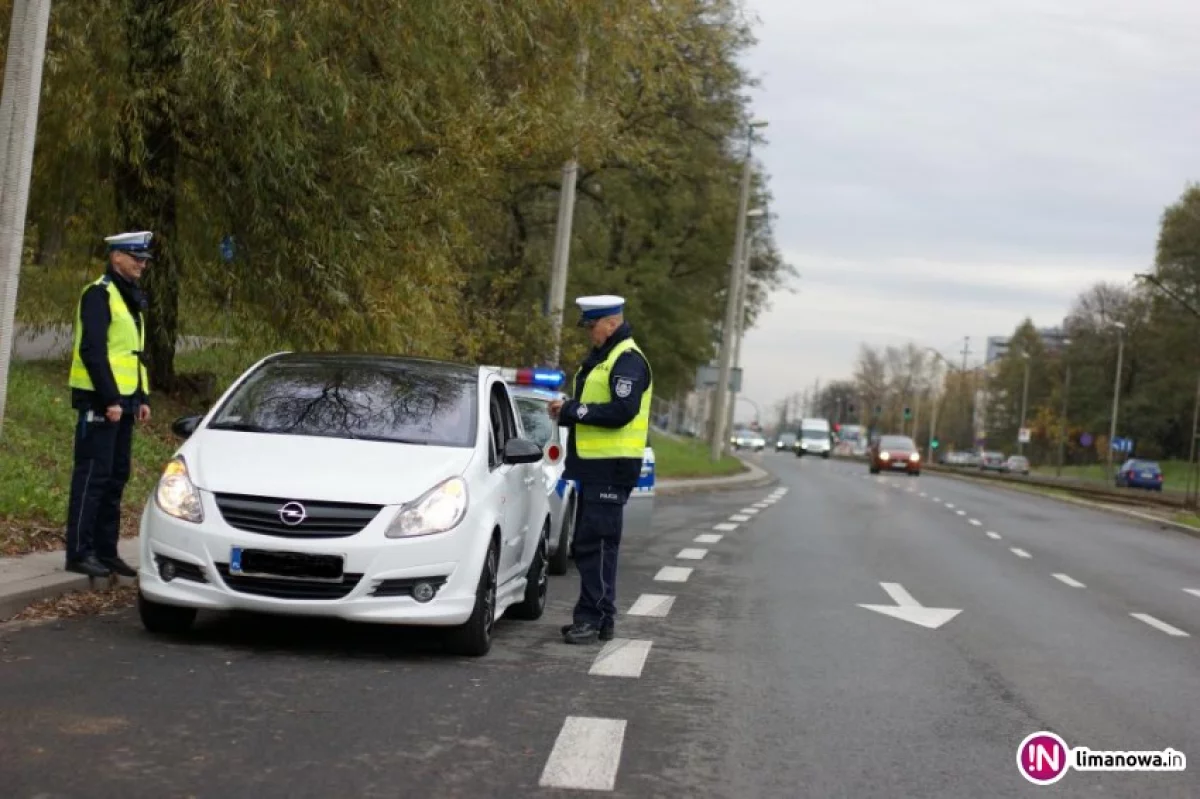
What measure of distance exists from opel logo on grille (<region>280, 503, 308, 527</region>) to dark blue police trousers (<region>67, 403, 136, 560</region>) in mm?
2114

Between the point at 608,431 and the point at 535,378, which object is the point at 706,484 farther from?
the point at 608,431

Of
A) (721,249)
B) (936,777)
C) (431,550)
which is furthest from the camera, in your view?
(721,249)

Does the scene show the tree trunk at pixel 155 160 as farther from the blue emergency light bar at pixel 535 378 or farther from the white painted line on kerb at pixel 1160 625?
the white painted line on kerb at pixel 1160 625

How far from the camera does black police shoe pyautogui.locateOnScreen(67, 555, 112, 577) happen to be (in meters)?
9.38

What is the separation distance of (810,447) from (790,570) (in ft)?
286

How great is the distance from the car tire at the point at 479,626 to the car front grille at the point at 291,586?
68cm

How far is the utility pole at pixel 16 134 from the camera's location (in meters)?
10.3

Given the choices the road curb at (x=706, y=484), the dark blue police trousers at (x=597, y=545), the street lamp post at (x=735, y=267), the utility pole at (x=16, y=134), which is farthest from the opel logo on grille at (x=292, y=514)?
the street lamp post at (x=735, y=267)

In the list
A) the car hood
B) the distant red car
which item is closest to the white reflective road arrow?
the car hood

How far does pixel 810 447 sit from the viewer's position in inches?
3991

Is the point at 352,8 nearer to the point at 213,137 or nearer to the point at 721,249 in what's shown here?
the point at 213,137

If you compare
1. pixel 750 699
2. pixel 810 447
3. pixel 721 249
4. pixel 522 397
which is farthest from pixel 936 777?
pixel 810 447

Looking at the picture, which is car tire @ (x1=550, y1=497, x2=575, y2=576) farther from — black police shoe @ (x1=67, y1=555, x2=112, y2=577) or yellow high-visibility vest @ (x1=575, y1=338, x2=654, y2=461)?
black police shoe @ (x1=67, y1=555, x2=112, y2=577)


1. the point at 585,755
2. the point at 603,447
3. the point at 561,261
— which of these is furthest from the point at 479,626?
the point at 561,261
